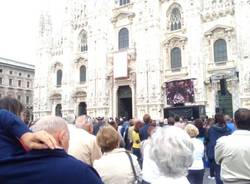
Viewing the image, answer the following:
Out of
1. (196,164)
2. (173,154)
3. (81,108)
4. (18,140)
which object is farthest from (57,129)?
(81,108)

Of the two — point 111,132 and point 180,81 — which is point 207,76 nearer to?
point 180,81

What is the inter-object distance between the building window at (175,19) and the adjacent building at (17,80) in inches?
1054

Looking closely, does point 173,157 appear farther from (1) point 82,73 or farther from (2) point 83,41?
(2) point 83,41

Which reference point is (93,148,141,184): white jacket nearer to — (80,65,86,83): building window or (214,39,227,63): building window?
(214,39,227,63): building window

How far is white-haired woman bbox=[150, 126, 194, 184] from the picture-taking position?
87.2 inches

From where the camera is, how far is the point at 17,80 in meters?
47.1

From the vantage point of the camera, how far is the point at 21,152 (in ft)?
4.48

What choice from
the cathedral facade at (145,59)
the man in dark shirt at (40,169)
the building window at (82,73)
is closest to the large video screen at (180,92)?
the cathedral facade at (145,59)

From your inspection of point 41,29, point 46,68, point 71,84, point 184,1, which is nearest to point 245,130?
point 184,1

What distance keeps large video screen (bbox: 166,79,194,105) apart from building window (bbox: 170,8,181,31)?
5443 millimetres

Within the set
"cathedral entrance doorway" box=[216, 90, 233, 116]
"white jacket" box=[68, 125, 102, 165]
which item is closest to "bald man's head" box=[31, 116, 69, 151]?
"white jacket" box=[68, 125, 102, 165]

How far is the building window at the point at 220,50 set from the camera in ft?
79.0

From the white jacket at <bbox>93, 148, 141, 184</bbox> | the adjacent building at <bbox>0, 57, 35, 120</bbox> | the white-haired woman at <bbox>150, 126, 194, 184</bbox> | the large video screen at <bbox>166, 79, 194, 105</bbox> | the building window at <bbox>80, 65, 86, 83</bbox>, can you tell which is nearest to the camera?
the white-haired woman at <bbox>150, 126, 194, 184</bbox>

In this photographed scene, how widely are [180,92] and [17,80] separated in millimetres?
31408
